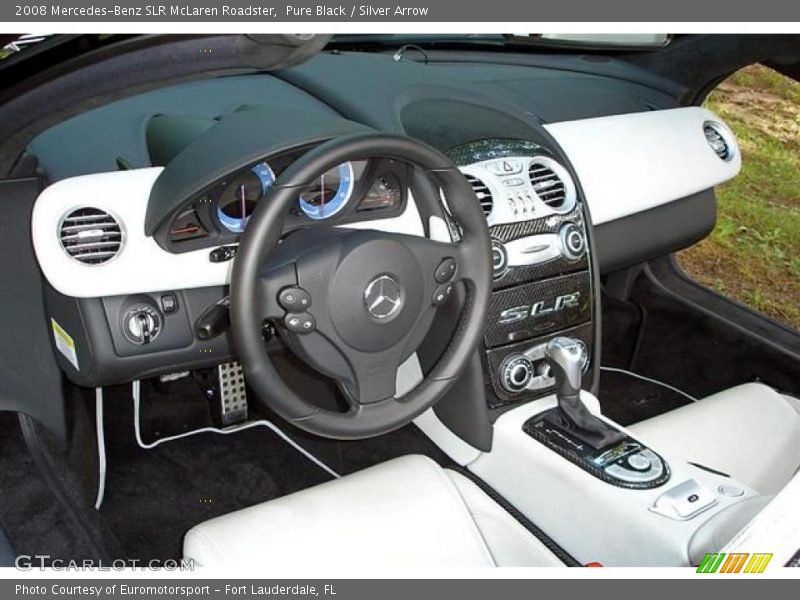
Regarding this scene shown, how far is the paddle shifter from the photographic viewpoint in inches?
70.1

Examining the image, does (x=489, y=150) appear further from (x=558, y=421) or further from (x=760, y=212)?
(x=760, y=212)

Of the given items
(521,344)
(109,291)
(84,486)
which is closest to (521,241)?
(521,344)

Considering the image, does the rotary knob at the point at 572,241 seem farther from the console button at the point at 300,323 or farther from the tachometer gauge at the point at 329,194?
the console button at the point at 300,323

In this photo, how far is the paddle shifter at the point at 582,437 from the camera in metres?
1.78

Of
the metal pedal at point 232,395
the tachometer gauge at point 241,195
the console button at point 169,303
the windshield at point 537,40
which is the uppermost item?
the windshield at point 537,40

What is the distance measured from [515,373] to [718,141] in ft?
3.23

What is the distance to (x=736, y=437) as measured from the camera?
6.56 ft

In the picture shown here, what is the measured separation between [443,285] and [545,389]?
24.0 inches

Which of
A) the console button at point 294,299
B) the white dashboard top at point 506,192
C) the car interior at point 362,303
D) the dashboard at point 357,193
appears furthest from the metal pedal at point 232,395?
the console button at point 294,299

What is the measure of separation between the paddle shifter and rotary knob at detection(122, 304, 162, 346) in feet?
2.55

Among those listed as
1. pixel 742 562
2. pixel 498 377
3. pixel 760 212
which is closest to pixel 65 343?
pixel 498 377

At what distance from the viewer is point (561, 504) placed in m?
1.81

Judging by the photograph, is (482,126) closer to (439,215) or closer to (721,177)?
(439,215)

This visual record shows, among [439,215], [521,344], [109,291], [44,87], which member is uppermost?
[44,87]
